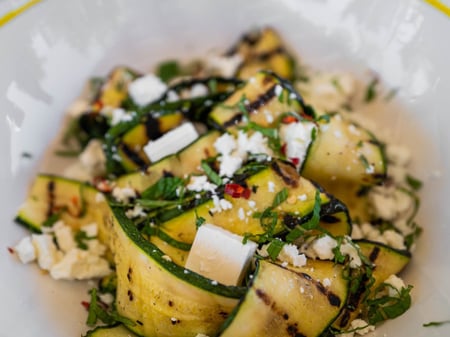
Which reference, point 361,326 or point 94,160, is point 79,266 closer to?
point 94,160

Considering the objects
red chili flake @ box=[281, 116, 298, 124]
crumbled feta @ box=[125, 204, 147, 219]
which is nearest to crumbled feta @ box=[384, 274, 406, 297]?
red chili flake @ box=[281, 116, 298, 124]

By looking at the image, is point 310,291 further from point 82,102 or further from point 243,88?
point 82,102

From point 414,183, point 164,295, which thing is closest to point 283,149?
point 414,183

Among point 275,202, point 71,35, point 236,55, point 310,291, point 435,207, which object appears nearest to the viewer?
point 310,291

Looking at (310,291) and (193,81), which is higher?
(193,81)

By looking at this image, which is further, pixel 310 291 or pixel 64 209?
pixel 64 209

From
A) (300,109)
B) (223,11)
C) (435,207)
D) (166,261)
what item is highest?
(223,11)

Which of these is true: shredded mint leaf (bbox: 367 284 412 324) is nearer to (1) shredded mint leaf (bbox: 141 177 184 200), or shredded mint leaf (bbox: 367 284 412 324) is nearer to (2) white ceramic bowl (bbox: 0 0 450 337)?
(2) white ceramic bowl (bbox: 0 0 450 337)

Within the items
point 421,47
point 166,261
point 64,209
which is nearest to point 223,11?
point 421,47
